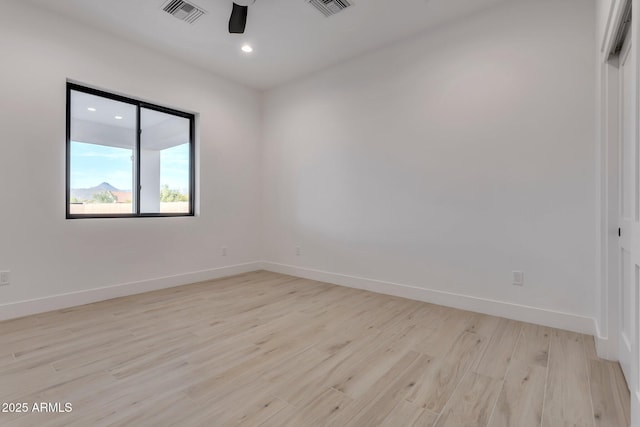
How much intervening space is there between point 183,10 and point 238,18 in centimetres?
67

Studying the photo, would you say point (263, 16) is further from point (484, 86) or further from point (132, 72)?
point (484, 86)

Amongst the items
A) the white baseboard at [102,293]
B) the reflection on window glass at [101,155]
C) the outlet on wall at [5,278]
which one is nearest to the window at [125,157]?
the reflection on window glass at [101,155]

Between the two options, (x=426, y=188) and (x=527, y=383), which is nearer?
(x=527, y=383)

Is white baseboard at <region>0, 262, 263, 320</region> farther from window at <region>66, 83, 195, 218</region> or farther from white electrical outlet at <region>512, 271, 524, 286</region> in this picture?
white electrical outlet at <region>512, 271, 524, 286</region>

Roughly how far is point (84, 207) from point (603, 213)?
4.58 meters

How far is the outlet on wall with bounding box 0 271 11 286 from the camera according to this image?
8.62 ft

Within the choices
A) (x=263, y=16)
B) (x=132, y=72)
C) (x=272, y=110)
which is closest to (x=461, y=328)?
(x=263, y=16)

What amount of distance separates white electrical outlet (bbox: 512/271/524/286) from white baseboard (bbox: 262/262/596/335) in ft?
0.63

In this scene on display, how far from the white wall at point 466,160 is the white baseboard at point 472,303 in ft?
0.17

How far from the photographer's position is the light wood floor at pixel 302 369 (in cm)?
144

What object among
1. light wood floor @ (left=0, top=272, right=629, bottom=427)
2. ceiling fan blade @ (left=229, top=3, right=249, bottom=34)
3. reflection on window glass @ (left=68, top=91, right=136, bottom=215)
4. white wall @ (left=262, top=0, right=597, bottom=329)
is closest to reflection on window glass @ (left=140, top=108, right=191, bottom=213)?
reflection on window glass @ (left=68, top=91, right=136, bottom=215)

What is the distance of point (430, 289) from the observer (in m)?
3.16

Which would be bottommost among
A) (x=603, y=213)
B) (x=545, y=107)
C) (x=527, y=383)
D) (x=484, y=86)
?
(x=527, y=383)

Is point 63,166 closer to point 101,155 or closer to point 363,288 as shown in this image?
point 101,155
